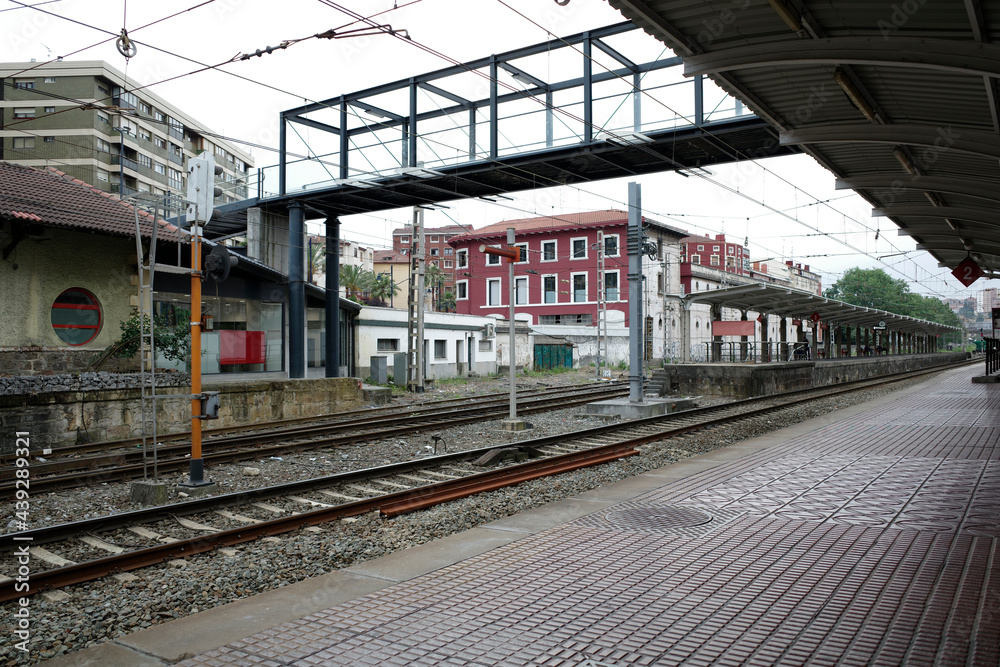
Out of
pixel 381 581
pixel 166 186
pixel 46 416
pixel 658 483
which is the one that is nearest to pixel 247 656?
pixel 381 581

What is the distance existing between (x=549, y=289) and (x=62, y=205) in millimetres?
46475

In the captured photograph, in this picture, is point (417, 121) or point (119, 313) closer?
point (119, 313)

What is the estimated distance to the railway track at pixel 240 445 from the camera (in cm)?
998

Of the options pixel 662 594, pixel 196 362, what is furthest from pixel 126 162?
pixel 662 594

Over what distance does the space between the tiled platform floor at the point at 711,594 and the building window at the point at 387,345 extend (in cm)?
2722

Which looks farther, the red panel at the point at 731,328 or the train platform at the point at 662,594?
the red panel at the point at 731,328

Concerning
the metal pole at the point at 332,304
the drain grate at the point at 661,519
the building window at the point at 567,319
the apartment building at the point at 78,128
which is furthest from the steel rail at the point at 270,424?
the building window at the point at 567,319

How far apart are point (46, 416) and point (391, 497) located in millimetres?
9246

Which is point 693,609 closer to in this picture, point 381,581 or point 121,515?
point 381,581

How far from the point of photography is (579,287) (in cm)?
5878

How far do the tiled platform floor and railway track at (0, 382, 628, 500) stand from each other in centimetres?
469

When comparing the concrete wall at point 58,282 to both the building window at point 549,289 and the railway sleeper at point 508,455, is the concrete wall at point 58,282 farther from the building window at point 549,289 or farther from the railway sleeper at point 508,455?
the building window at point 549,289

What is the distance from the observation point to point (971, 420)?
1568 cm
